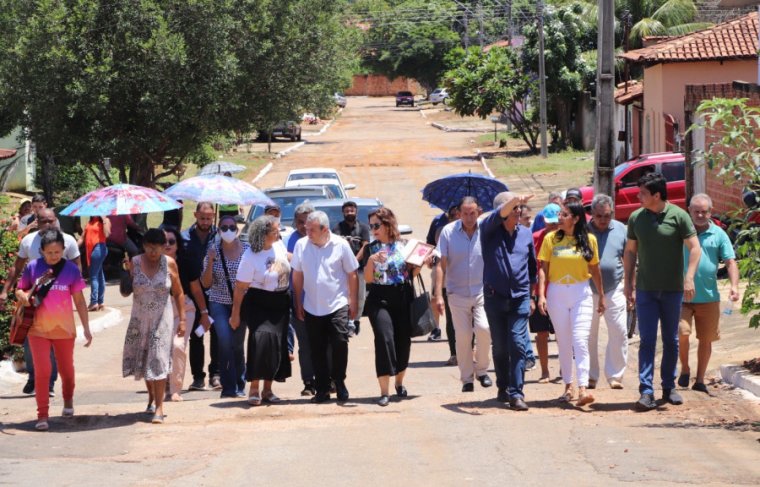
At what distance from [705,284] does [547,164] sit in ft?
107

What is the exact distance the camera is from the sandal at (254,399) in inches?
409

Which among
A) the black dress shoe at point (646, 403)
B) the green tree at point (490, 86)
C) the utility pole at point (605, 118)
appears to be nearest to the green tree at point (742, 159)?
the black dress shoe at point (646, 403)

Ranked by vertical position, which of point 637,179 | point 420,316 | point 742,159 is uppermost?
point 742,159

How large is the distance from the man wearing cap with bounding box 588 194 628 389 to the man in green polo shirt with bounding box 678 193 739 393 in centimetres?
56

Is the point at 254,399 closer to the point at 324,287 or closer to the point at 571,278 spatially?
the point at 324,287

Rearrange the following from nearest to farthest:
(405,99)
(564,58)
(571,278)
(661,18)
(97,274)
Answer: (571,278) → (97,274) → (661,18) → (564,58) → (405,99)

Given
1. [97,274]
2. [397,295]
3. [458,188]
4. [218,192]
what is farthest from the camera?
[97,274]

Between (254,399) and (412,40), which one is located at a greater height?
(412,40)

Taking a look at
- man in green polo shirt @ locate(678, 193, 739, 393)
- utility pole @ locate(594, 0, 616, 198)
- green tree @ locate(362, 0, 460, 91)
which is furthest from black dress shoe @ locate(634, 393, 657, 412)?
green tree @ locate(362, 0, 460, 91)

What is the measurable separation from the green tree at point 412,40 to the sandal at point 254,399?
284ft

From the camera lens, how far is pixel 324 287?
1020 centimetres

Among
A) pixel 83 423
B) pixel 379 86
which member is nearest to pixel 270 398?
pixel 83 423

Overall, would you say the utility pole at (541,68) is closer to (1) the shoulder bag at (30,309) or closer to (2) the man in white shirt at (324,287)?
(2) the man in white shirt at (324,287)

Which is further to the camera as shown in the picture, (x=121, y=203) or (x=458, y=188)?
(x=458, y=188)
